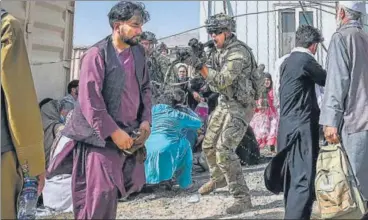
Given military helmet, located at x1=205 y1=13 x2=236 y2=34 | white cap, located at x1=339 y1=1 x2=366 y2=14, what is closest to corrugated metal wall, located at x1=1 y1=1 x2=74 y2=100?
military helmet, located at x1=205 y1=13 x2=236 y2=34

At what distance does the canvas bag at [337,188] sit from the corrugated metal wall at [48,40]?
3039 millimetres

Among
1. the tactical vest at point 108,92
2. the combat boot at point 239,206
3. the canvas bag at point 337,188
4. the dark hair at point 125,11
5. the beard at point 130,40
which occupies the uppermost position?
the dark hair at point 125,11

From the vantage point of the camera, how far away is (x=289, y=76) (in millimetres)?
3162

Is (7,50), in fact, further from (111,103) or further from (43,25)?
(43,25)

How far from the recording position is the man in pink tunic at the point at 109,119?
2.38 meters

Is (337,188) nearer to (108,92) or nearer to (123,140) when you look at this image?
(123,140)

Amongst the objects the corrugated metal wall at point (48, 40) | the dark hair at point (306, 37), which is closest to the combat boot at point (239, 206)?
the dark hair at point (306, 37)

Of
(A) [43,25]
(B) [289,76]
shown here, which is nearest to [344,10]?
(B) [289,76]

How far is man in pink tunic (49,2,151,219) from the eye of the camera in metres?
2.38

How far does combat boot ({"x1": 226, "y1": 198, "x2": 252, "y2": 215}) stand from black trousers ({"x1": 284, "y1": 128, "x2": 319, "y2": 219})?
2.29 feet

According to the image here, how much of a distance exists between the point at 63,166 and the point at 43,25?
2.63m

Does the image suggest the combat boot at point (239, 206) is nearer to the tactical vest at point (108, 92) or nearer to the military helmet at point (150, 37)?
the tactical vest at point (108, 92)

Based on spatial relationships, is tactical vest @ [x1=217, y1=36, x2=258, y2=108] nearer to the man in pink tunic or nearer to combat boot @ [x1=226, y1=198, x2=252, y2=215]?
combat boot @ [x1=226, y1=198, x2=252, y2=215]

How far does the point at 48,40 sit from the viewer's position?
486 cm
